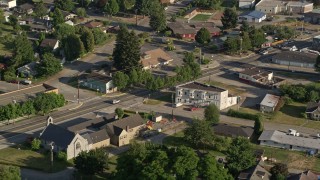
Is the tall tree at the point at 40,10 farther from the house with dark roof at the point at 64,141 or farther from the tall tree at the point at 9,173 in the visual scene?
the tall tree at the point at 9,173

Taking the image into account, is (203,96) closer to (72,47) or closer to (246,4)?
(72,47)

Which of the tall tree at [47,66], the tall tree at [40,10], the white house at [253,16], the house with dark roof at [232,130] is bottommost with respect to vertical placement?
the house with dark roof at [232,130]

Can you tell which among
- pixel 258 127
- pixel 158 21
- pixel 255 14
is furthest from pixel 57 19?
pixel 258 127

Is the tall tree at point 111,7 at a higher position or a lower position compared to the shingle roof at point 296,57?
higher

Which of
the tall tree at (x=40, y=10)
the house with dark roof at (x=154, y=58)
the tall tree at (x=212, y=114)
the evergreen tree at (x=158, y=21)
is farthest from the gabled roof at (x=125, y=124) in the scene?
the tall tree at (x=40, y=10)

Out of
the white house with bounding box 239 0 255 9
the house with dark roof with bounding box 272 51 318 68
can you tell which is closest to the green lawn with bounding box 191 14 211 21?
the white house with bounding box 239 0 255 9

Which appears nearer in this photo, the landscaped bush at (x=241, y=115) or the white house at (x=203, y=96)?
the landscaped bush at (x=241, y=115)

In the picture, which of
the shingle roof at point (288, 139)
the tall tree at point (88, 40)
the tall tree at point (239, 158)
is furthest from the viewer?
the tall tree at point (88, 40)
